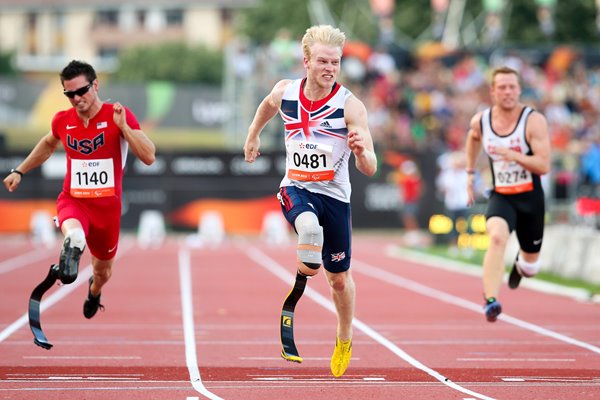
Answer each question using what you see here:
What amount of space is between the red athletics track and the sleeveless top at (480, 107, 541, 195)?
1418mm

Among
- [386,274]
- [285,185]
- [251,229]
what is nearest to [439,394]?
[285,185]

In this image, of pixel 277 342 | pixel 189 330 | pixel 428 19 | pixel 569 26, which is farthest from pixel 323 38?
pixel 428 19

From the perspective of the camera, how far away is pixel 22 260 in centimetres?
2422

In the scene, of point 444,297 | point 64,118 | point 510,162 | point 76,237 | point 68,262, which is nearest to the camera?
point 68,262

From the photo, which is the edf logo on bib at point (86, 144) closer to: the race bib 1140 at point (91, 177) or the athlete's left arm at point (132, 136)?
the race bib 1140 at point (91, 177)

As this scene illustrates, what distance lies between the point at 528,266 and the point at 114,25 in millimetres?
110104

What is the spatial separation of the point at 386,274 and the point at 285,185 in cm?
1287

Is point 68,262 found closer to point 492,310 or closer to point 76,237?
point 76,237

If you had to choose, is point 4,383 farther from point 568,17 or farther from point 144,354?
point 568,17

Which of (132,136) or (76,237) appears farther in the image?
(132,136)

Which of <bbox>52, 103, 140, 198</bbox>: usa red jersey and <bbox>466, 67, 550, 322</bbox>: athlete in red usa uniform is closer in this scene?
<bbox>52, 103, 140, 198</bbox>: usa red jersey

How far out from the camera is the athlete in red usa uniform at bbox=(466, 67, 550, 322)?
11.1 metres

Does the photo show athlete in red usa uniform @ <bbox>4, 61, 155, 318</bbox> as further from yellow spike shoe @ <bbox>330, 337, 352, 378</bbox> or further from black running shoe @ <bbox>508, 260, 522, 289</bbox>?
black running shoe @ <bbox>508, 260, 522, 289</bbox>

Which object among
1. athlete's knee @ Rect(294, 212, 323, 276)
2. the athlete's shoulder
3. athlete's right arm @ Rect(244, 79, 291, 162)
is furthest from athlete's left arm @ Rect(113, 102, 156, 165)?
athlete's knee @ Rect(294, 212, 323, 276)
